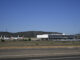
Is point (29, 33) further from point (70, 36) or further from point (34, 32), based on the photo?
point (70, 36)

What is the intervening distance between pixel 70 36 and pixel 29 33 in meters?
86.4

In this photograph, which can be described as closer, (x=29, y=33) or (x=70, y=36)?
(x=70, y=36)

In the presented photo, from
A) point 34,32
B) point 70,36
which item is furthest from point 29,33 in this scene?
point 70,36

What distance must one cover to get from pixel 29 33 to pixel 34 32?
8.73m

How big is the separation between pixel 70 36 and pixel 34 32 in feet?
285

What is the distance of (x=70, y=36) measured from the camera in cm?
10662

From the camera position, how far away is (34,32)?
185m

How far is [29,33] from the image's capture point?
181 meters

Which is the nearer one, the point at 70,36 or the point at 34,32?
the point at 70,36
